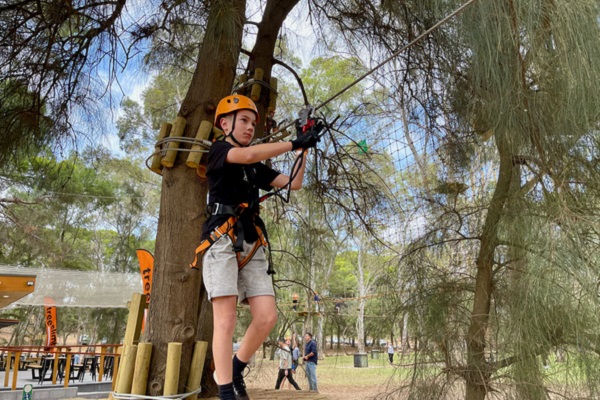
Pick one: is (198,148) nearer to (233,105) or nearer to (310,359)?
(233,105)

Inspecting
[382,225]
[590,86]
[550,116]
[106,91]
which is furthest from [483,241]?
[106,91]

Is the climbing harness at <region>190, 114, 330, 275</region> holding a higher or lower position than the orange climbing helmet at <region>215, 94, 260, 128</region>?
lower

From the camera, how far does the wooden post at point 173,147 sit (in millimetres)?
2531

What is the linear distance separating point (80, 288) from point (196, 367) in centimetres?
846

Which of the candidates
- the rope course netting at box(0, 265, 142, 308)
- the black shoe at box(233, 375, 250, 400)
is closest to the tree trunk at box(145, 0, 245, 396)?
the black shoe at box(233, 375, 250, 400)

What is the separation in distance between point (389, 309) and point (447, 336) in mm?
494

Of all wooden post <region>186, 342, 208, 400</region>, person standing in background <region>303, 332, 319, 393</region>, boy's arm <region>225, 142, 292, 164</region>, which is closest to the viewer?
boy's arm <region>225, 142, 292, 164</region>

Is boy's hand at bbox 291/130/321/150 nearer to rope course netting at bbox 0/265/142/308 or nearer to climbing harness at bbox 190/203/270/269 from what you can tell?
climbing harness at bbox 190/203/270/269

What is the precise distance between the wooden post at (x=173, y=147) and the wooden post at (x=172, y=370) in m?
0.89

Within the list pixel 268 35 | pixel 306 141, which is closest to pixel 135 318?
pixel 306 141

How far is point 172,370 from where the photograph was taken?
6.89ft

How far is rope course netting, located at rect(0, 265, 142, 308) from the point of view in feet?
31.1

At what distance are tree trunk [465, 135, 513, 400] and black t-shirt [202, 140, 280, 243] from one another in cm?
125

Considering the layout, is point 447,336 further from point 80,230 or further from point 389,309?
point 80,230
